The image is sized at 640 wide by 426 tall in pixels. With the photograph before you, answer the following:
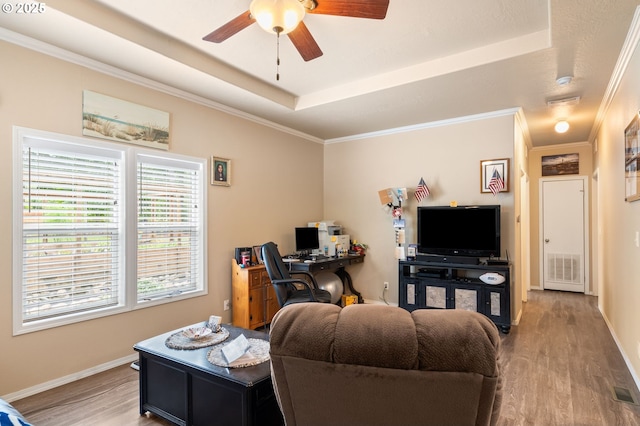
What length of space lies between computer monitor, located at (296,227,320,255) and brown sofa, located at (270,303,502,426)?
367 centimetres

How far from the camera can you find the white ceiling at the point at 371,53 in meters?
2.37

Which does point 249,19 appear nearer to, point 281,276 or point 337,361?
point 337,361

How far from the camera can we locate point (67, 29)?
7.86 ft

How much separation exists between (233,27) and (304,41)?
0.47 m

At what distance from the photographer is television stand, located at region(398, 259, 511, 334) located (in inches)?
151

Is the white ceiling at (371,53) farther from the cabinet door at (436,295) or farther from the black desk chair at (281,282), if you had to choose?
the cabinet door at (436,295)

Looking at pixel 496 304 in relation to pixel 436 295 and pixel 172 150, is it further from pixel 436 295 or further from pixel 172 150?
pixel 172 150

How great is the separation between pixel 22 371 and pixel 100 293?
2.34ft

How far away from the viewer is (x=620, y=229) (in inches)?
126

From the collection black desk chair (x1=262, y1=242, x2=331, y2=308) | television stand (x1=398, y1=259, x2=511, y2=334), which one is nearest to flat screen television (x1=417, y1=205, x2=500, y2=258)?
television stand (x1=398, y1=259, x2=511, y2=334)

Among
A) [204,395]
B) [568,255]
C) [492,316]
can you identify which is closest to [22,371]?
[204,395]

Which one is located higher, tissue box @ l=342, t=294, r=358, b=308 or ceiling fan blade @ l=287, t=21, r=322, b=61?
ceiling fan blade @ l=287, t=21, r=322, b=61

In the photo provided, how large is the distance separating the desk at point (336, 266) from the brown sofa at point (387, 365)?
3.09 meters

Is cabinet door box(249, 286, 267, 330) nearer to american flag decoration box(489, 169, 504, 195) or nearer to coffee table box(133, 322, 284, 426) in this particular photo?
coffee table box(133, 322, 284, 426)
